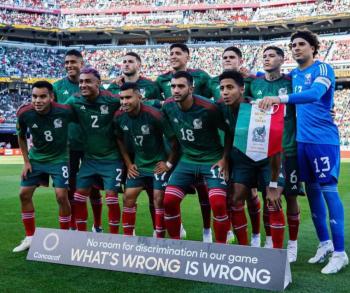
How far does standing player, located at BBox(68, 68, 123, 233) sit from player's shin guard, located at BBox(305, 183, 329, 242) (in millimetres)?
2231

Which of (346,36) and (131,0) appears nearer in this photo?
(346,36)

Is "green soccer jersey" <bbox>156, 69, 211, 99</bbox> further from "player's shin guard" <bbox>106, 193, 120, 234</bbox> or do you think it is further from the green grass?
the green grass

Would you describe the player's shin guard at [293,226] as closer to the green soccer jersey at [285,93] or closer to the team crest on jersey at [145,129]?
the green soccer jersey at [285,93]

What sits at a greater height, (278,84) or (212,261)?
(278,84)

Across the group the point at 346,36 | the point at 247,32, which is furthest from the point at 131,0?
the point at 346,36

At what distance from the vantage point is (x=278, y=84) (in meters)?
5.30

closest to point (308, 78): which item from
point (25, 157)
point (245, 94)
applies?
point (245, 94)

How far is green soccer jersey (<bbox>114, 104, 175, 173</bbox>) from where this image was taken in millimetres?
5543

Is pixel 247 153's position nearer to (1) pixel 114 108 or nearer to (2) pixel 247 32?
(1) pixel 114 108

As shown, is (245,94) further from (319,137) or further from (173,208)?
(173,208)

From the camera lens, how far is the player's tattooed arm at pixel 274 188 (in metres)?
4.56

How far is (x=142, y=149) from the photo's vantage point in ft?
18.5

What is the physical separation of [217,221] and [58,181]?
205cm

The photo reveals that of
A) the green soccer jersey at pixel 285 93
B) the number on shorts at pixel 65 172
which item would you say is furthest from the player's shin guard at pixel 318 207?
the number on shorts at pixel 65 172
